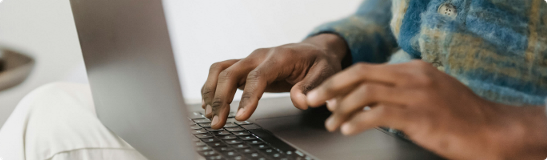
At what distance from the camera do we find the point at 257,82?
53 cm

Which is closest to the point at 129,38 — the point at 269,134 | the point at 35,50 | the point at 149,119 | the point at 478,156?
the point at 149,119

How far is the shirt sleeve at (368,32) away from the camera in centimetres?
76

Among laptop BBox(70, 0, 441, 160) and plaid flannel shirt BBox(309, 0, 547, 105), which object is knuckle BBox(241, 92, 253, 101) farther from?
plaid flannel shirt BBox(309, 0, 547, 105)

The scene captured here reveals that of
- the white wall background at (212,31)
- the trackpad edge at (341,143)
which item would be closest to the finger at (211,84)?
the trackpad edge at (341,143)

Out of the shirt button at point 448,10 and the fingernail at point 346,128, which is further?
the shirt button at point 448,10

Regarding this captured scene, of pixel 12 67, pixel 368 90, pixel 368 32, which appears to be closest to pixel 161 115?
pixel 368 90

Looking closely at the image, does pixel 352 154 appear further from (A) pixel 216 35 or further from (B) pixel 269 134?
(A) pixel 216 35

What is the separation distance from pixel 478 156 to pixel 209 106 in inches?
13.3

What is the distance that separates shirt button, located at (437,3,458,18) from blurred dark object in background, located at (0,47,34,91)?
3.08ft

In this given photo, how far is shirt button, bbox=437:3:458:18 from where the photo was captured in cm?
50

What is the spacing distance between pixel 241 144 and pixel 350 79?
0.16 m

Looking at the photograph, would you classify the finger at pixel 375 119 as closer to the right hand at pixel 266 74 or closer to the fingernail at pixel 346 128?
the fingernail at pixel 346 128

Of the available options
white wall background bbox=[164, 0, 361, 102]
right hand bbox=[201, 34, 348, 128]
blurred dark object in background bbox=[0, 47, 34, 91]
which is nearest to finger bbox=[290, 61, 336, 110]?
right hand bbox=[201, 34, 348, 128]

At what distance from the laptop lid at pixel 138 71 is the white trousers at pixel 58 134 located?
0.06 metres
